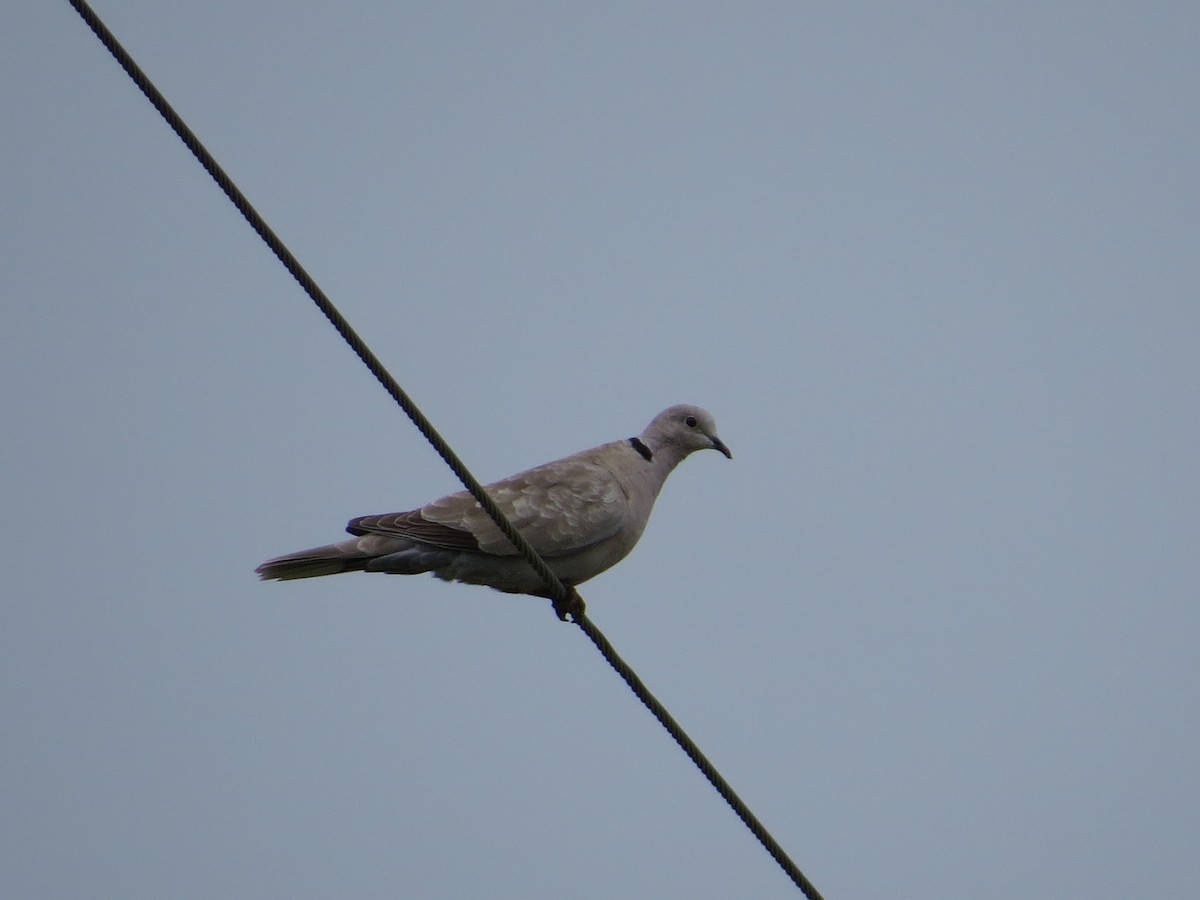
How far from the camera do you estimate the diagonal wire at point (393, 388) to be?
3096 mm

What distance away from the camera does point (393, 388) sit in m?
3.40

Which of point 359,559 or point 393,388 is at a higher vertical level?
point 359,559

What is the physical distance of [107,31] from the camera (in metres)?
3.09

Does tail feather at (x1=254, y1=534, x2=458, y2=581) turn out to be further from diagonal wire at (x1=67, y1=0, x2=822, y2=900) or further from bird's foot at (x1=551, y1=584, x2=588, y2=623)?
diagonal wire at (x1=67, y1=0, x2=822, y2=900)

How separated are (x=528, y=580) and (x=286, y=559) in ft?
3.27

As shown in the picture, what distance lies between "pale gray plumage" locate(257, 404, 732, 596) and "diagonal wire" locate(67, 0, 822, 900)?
1.56 metres

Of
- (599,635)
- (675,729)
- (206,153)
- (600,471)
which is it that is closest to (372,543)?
(600,471)

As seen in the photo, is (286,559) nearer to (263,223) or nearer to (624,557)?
(624,557)

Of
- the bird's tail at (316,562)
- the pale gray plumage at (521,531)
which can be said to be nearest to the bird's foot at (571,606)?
the pale gray plumage at (521,531)

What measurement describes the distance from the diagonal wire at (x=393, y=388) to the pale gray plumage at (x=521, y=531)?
1.56 metres

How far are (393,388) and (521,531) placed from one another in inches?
93.1

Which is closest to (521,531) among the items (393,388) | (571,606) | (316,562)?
(571,606)

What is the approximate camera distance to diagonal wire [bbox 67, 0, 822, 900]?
10.2ft

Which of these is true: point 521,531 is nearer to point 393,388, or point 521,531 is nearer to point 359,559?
point 359,559
